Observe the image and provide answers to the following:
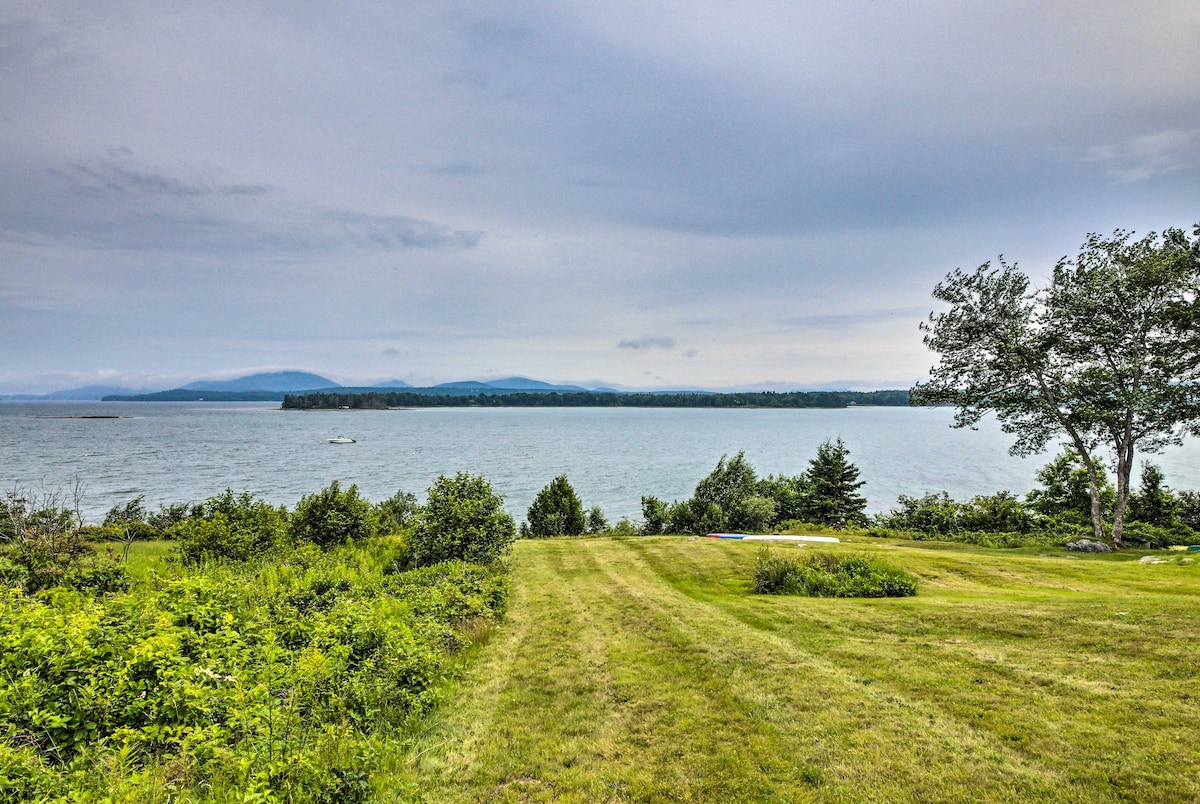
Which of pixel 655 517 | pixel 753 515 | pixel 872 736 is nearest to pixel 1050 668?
pixel 872 736

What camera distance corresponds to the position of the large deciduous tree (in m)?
22.0

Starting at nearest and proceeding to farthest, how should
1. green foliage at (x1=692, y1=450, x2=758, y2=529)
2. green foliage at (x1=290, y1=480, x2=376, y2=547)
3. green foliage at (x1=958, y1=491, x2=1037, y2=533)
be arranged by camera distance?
green foliage at (x1=290, y1=480, x2=376, y2=547), green foliage at (x1=958, y1=491, x2=1037, y2=533), green foliage at (x1=692, y1=450, x2=758, y2=529)

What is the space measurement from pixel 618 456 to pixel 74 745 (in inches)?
3748

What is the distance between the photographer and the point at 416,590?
41.5ft

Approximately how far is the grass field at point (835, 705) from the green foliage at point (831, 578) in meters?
1.08

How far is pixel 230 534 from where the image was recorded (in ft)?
68.7

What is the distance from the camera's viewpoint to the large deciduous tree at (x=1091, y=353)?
21969 millimetres

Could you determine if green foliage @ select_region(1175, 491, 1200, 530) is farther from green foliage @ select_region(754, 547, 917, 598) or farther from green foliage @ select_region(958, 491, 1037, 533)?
green foliage @ select_region(754, 547, 917, 598)

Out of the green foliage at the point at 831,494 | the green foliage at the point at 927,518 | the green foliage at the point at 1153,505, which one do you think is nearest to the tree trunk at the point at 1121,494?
the green foliage at the point at 1153,505

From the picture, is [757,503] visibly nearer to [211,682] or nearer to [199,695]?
[211,682]

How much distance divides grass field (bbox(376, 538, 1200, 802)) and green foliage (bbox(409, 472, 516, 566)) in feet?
15.5

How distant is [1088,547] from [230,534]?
114 ft

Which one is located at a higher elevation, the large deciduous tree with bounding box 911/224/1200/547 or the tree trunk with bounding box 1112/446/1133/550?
the large deciduous tree with bounding box 911/224/1200/547

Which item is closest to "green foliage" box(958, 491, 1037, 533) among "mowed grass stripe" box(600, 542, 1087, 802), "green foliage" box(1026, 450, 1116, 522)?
"green foliage" box(1026, 450, 1116, 522)
